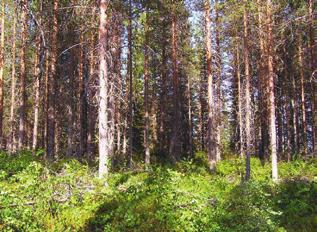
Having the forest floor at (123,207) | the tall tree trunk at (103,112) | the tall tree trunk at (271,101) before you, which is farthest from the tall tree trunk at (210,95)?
the forest floor at (123,207)

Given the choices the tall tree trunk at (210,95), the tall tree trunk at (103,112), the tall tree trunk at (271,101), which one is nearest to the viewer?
the tall tree trunk at (103,112)

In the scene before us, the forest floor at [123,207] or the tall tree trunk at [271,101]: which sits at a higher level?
the tall tree trunk at [271,101]

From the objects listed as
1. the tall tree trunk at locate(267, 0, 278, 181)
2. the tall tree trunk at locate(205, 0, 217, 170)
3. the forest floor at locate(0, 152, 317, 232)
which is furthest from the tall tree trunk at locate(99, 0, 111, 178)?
the tall tree trunk at locate(267, 0, 278, 181)

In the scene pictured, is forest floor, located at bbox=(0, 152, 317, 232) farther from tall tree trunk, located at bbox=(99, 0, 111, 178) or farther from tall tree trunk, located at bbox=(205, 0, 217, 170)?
tall tree trunk, located at bbox=(205, 0, 217, 170)

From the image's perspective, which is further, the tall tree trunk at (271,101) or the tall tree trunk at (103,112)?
the tall tree trunk at (271,101)

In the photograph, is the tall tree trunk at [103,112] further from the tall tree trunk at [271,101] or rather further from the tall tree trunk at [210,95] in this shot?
the tall tree trunk at [271,101]

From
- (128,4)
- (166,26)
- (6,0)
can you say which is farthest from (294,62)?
(6,0)

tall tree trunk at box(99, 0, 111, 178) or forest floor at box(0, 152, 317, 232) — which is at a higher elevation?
tall tree trunk at box(99, 0, 111, 178)

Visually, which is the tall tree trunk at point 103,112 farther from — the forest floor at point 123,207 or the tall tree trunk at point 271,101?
the tall tree trunk at point 271,101

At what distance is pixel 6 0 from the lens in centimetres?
2378

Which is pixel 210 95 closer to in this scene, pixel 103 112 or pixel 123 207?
pixel 103 112

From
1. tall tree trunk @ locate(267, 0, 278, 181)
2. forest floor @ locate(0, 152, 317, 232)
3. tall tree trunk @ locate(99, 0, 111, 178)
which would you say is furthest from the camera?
tall tree trunk @ locate(267, 0, 278, 181)

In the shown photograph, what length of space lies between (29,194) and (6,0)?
67.3ft

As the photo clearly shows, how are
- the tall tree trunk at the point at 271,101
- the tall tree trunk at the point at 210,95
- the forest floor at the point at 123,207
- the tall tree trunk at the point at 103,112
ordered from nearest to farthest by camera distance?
the forest floor at the point at 123,207 → the tall tree trunk at the point at 103,112 → the tall tree trunk at the point at 271,101 → the tall tree trunk at the point at 210,95
